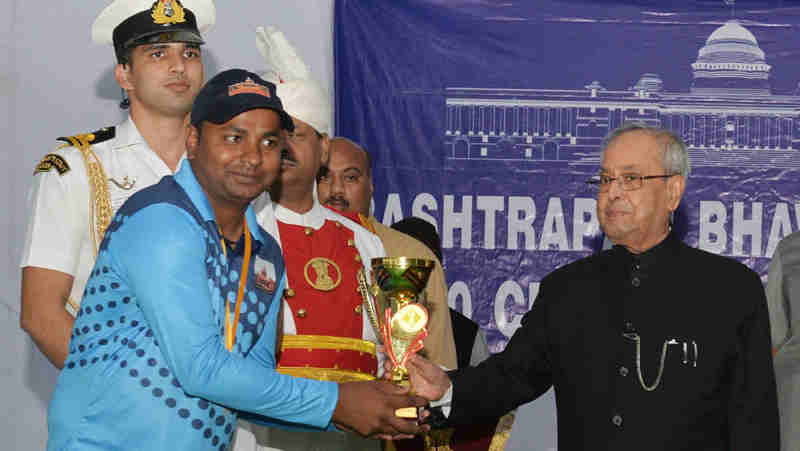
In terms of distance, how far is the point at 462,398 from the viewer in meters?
3.85

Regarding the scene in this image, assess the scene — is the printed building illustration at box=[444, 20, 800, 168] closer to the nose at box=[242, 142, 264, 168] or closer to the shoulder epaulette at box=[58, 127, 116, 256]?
the shoulder epaulette at box=[58, 127, 116, 256]

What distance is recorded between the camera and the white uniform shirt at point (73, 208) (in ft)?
11.6

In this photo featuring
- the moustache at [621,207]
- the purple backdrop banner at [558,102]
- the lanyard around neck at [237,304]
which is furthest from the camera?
the purple backdrop banner at [558,102]

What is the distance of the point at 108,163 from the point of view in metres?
3.71

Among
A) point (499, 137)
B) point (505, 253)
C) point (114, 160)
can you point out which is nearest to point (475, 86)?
point (499, 137)

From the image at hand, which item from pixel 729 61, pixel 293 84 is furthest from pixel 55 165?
pixel 729 61

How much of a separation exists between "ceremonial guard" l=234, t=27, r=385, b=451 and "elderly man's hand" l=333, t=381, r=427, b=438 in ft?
1.50

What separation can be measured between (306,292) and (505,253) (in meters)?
2.52

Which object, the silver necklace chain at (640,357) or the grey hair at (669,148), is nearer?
the silver necklace chain at (640,357)

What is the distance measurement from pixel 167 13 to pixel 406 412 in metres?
1.66

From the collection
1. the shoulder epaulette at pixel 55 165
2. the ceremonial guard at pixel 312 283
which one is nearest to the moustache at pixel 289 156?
the ceremonial guard at pixel 312 283

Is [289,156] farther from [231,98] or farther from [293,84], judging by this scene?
[231,98]

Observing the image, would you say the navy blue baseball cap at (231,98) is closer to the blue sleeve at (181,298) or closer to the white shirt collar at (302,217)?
the blue sleeve at (181,298)

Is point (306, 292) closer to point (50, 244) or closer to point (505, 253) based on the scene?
point (50, 244)
